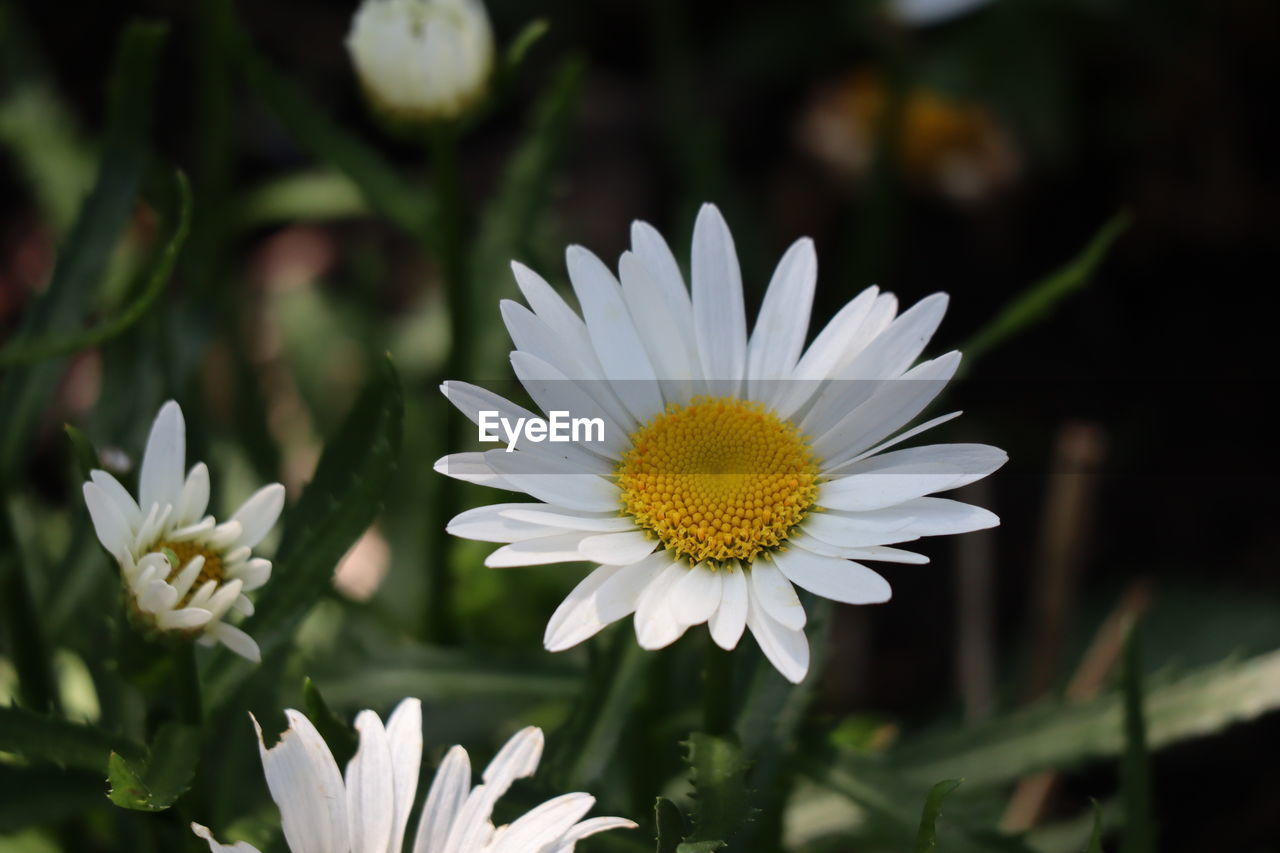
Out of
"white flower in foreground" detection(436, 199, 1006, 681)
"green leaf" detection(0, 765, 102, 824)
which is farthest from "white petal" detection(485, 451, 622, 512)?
"green leaf" detection(0, 765, 102, 824)

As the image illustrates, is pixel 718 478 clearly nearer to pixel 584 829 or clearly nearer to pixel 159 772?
pixel 584 829

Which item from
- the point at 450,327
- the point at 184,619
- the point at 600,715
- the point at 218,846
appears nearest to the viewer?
the point at 218,846

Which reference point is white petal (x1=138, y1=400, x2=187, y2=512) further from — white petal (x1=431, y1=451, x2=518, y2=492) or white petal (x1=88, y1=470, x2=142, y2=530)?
white petal (x1=431, y1=451, x2=518, y2=492)

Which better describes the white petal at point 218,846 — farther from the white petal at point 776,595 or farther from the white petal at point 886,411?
the white petal at point 886,411

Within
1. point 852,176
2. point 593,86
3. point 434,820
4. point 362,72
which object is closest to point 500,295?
point 362,72

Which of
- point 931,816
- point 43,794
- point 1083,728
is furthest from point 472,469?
point 1083,728

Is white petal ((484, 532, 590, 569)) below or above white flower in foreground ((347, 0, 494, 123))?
below
